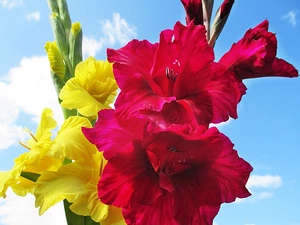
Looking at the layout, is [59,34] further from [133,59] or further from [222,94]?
[222,94]

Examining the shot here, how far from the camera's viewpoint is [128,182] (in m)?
0.74

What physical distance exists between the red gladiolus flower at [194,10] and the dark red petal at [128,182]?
0.32 m

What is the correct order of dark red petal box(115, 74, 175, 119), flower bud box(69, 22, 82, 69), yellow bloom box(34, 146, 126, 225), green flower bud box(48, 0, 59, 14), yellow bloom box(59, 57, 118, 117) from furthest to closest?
green flower bud box(48, 0, 59, 14) → flower bud box(69, 22, 82, 69) → yellow bloom box(59, 57, 118, 117) → yellow bloom box(34, 146, 126, 225) → dark red petal box(115, 74, 175, 119)

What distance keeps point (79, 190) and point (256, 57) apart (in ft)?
1.38

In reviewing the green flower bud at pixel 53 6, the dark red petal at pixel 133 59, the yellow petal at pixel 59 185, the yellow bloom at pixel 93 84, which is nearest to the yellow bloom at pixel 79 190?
the yellow petal at pixel 59 185

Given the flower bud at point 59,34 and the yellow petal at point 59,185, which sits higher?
the flower bud at point 59,34

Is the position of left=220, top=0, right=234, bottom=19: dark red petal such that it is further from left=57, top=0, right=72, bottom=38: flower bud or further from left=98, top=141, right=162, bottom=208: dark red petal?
left=57, top=0, right=72, bottom=38: flower bud

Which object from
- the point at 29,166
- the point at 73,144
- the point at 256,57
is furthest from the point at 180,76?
the point at 29,166

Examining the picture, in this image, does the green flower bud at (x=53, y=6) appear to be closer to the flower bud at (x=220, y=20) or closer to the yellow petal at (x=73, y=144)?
the yellow petal at (x=73, y=144)

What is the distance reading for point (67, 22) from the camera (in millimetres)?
1208

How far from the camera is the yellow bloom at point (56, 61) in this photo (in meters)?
1.08

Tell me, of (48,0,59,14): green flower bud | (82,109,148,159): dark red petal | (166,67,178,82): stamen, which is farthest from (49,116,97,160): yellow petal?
(48,0,59,14): green flower bud

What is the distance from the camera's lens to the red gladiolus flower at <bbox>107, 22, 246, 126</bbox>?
0.75 meters

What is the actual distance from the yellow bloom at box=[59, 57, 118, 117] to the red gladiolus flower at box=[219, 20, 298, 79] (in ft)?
0.95
